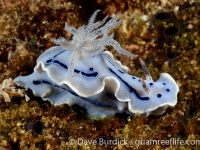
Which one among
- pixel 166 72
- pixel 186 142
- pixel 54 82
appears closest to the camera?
pixel 186 142

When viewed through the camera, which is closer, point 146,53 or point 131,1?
point 146,53

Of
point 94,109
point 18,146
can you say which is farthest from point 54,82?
point 18,146

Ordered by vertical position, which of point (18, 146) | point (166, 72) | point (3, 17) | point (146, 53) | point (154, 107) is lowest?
point (18, 146)

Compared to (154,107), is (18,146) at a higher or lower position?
lower

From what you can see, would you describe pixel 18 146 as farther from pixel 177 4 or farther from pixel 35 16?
pixel 177 4

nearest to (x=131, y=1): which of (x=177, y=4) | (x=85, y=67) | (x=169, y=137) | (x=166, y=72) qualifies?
(x=177, y=4)

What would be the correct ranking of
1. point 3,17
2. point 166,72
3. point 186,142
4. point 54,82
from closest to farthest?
point 186,142, point 54,82, point 166,72, point 3,17

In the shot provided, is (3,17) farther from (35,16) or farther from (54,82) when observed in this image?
(54,82)
